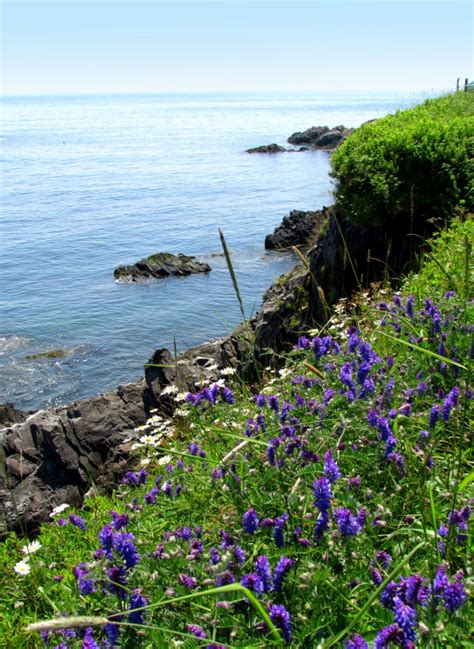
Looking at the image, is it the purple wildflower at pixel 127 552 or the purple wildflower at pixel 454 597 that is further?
the purple wildflower at pixel 127 552

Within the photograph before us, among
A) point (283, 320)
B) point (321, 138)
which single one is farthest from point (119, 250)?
point (321, 138)

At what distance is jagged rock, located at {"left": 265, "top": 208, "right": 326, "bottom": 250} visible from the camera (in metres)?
30.7

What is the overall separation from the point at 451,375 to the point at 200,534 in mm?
1909

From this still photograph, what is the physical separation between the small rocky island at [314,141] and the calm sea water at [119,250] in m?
4.37

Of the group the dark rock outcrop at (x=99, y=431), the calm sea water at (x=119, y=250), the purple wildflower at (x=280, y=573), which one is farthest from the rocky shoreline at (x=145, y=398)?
the purple wildflower at (x=280, y=573)

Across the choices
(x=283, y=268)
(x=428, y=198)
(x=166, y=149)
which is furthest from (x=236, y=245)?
(x=166, y=149)

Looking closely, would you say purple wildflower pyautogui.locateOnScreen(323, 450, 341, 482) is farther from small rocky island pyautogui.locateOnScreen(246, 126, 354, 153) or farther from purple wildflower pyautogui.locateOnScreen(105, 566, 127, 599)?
small rocky island pyautogui.locateOnScreen(246, 126, 354, 153)

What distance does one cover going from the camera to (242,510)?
337cm

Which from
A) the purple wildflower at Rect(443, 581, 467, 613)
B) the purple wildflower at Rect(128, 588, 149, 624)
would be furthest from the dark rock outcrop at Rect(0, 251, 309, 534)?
the purple wildflower at Rect(443, 581, 467, 613)

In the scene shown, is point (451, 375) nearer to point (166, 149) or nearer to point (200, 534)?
point (200, 534)

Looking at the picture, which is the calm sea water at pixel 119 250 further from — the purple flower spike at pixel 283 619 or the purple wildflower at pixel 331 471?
the purple flower spike at pixel 283 619

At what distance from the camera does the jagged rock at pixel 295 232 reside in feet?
101

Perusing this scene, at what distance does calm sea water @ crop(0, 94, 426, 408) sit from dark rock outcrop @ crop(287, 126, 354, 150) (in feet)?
25.3

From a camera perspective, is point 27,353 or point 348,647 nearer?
point 348,647
